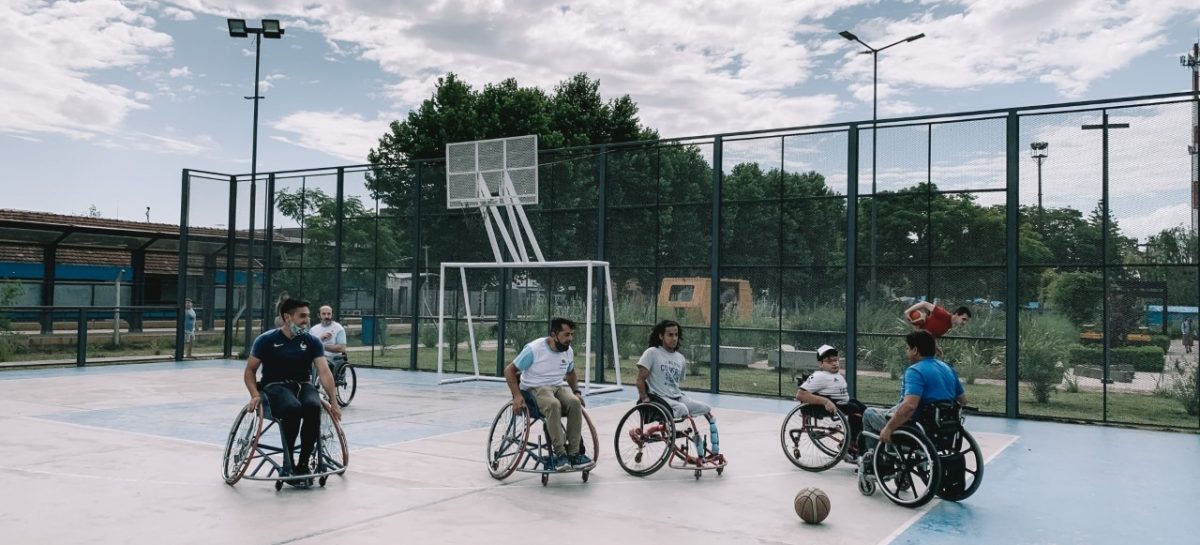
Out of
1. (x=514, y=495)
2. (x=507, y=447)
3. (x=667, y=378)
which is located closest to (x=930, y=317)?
(x=667, y=378)

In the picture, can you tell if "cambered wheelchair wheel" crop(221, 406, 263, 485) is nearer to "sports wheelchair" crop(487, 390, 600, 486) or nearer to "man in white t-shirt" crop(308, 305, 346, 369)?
"sports wheelchair" crop(487, 390, 600, 486)

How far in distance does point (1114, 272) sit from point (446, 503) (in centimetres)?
1077

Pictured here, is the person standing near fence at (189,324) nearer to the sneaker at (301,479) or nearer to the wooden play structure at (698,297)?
the wooden play structure at (698,297)

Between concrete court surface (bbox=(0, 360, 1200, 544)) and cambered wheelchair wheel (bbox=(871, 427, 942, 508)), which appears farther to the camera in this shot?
cambered wheelchair wheel (bbox=(871, 427, 942, 508))

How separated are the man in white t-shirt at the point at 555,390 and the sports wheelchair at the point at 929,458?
2555 millimetres

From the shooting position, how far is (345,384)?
14.0 meters

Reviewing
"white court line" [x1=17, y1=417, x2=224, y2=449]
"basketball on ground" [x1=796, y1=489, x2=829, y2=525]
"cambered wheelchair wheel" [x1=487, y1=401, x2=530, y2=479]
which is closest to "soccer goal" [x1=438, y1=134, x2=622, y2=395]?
"white court line" [x1=17, y1=417, x2=224, y2=449]

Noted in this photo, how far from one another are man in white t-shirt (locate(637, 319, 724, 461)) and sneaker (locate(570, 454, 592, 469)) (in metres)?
0.79

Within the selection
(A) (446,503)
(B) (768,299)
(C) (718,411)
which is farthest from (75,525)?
(B) (768,299)

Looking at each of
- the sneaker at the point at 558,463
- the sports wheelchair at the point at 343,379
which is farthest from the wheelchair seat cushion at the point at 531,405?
the sports wheelchair at the point at 343,379

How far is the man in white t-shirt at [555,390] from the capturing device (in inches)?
324

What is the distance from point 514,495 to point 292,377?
2174 millimetres

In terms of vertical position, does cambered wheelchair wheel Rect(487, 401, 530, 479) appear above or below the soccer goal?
below

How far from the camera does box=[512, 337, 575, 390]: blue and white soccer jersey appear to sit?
8.33 meters
